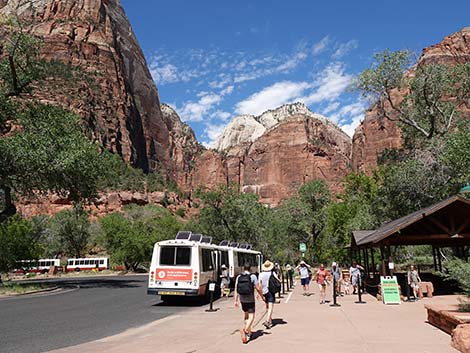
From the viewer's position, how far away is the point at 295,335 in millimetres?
9242

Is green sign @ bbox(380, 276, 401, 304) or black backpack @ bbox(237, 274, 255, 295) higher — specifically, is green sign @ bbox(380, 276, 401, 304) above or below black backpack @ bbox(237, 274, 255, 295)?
below

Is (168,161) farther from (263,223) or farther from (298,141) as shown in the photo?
(263,223)

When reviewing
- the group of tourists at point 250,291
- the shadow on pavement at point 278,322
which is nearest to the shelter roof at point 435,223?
the shadow on pavement at point 278,322

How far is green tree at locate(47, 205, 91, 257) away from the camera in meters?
60.7

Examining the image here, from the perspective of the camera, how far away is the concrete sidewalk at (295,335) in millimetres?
7957

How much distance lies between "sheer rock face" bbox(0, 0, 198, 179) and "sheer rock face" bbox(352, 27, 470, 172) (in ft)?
211

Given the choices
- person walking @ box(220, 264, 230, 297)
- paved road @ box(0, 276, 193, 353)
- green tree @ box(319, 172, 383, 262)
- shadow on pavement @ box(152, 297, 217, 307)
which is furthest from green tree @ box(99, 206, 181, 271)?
shadow on pavement @ box(152, 297, 217, 307)

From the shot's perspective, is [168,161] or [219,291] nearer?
[219,291]

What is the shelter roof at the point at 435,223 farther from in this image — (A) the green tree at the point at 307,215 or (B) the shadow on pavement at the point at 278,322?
(A) the green tree at the point at 307,215

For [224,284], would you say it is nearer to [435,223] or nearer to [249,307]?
[435,223]

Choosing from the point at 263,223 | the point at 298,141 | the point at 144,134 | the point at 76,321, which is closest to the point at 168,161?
the point at 144,134

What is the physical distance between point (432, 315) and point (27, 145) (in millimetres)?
20705

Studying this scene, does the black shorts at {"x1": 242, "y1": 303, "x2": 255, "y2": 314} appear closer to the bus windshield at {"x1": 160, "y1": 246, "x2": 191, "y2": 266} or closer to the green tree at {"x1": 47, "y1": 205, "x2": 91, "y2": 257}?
the bus windshield at {"x1": 160, "y1": 246, "x2": 191, "y2": 266}

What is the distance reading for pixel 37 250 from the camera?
46.7 meters
